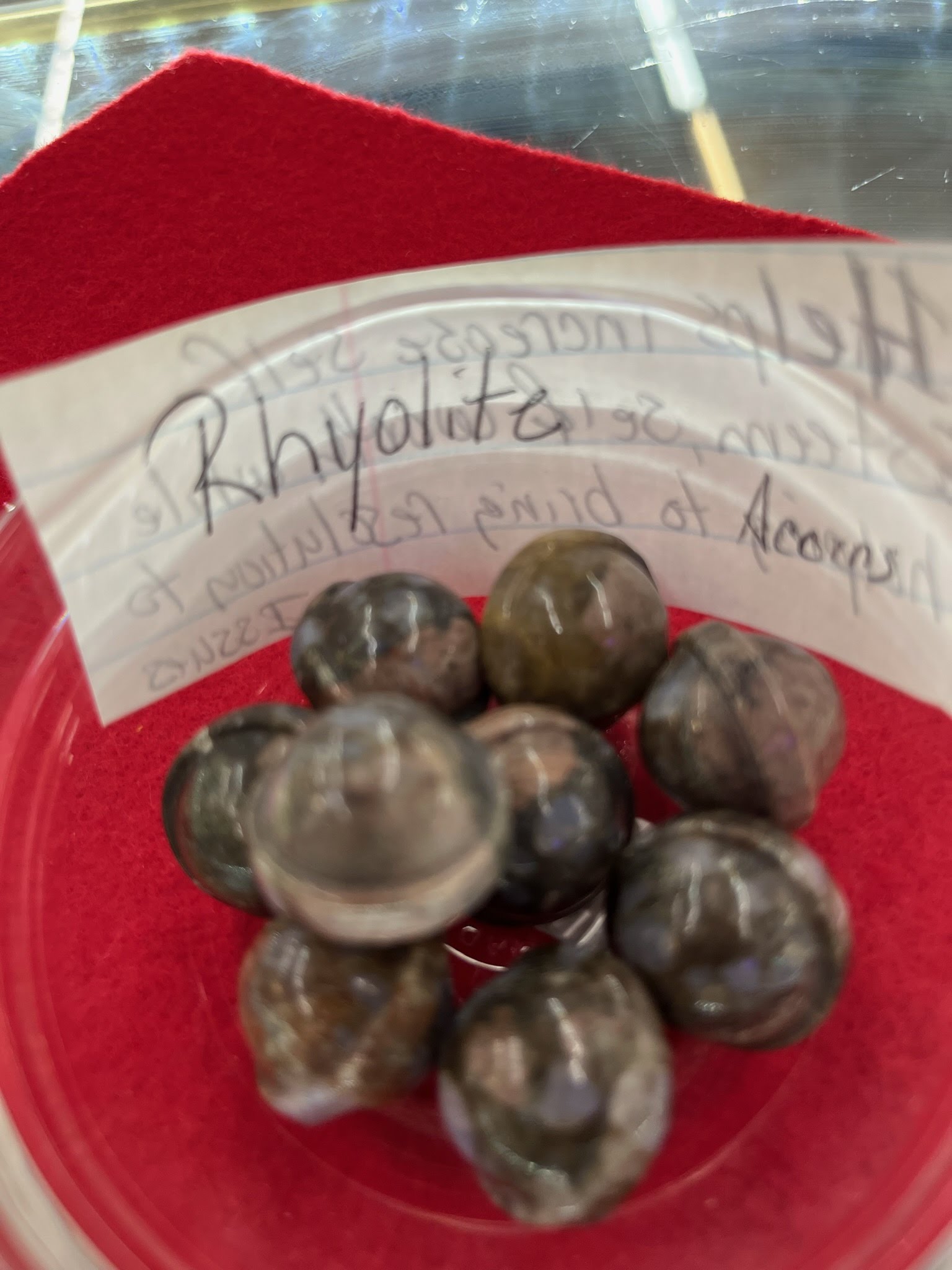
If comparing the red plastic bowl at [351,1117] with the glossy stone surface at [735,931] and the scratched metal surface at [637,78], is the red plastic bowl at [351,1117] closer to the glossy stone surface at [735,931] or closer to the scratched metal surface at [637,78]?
Answer: the glossy stone surface at [735,931]

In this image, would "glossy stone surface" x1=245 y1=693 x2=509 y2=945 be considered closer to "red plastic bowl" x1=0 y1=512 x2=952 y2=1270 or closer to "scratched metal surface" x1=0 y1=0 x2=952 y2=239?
"red plastic bowl" x1=0 y1=512 x2=952 y2=1270

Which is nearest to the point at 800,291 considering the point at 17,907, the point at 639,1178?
the point at 639,1178

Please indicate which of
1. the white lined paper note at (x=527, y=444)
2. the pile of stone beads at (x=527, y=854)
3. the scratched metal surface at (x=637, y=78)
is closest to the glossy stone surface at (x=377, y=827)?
the pile of stone beads at (x=527, y=854)

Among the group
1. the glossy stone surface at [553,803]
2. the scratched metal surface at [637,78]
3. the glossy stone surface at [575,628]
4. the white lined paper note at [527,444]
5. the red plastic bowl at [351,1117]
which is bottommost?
the red plastic bowl at [351,1117]

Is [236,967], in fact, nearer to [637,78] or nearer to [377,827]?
[377,827]

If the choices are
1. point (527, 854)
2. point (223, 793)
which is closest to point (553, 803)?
point (527, 854)

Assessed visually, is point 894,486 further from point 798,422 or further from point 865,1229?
point 865,1229
